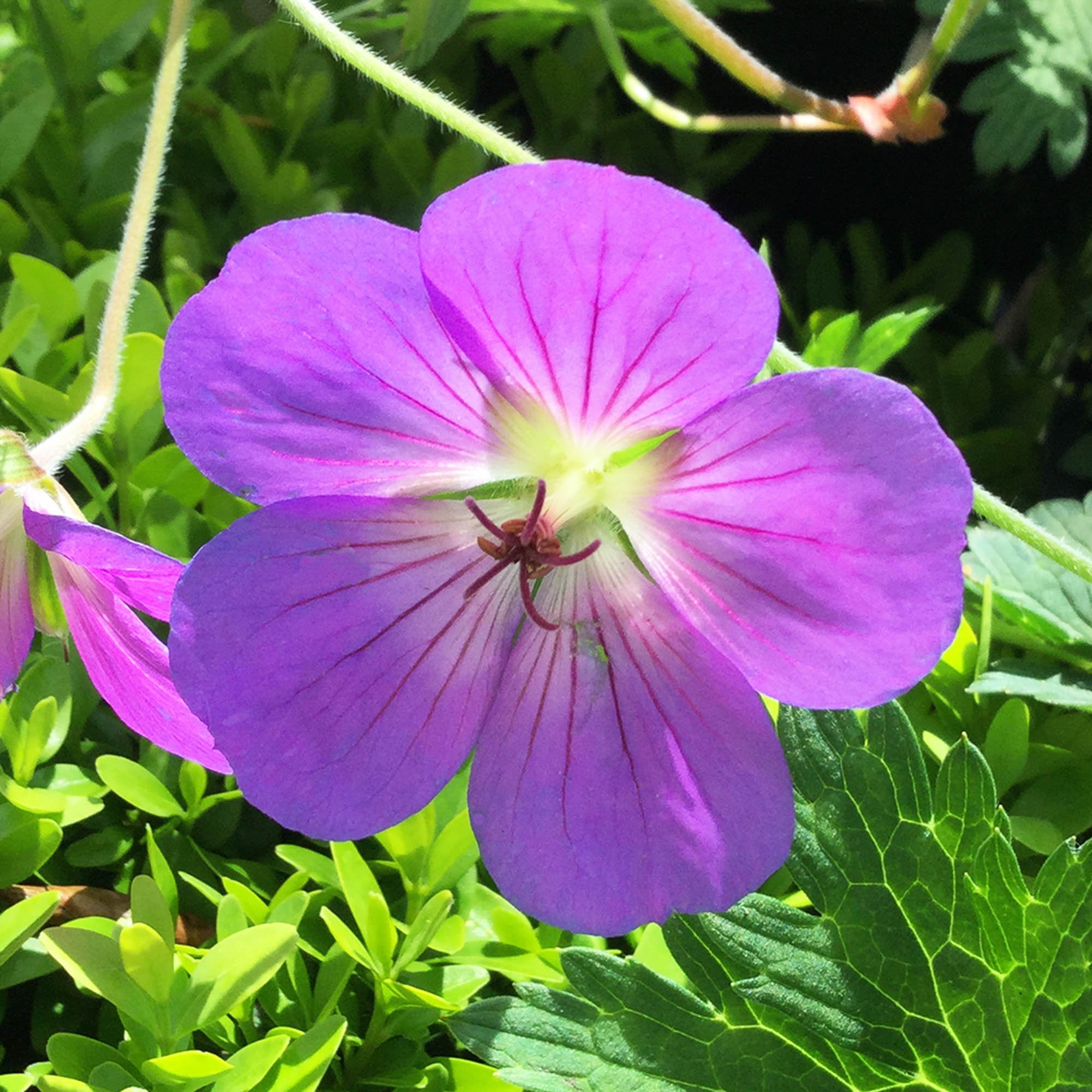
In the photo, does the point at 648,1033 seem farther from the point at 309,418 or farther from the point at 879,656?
the point at 309,418

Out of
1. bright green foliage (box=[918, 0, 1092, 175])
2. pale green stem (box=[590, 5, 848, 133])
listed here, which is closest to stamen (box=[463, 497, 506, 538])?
pale green stem (box=[590, 5, 848, 133])

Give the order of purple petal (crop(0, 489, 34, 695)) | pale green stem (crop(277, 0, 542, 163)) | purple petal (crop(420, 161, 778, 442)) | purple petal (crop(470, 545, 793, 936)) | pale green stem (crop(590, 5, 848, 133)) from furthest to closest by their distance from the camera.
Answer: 1. pale green stem (crop(590, 5, 848, 133))
2. pale green stem (crop(277, 0, 542, 163))
3. purple petal (crop(0, 489, 34, 695))
4. purple petal (crop(470, 545, 793, 936))
5. purple petal (crop(420, 161, 778, 442))

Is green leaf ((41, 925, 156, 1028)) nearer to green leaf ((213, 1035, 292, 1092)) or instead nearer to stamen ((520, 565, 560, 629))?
green leaf ((213, 1035, 292, 1092))

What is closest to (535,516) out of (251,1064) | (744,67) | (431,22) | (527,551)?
(527,551)

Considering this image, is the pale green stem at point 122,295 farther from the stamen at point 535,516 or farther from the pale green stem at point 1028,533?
the pale green stem at point 1028,533

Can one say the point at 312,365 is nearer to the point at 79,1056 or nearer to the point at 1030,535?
the point at 79,1056

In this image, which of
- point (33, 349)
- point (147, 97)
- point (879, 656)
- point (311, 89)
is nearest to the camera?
point (879, 656)

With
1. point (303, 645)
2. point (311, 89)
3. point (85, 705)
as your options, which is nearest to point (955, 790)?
point (303, 645)
